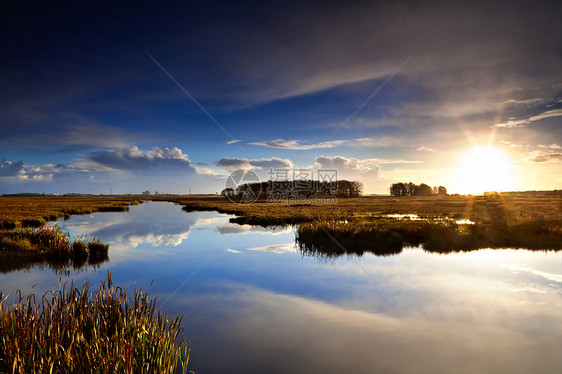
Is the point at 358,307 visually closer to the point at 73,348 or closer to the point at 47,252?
the point at 73,348

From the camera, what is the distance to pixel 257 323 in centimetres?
1177

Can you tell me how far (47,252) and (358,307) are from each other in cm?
2057

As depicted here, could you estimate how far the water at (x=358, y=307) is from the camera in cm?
923

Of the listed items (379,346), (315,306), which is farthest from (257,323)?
(379,346)

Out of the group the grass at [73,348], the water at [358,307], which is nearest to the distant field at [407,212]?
the water at [358,307]

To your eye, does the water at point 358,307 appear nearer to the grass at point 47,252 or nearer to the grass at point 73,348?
the grass at point 47,252

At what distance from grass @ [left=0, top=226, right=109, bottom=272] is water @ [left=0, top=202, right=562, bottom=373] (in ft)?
4.21

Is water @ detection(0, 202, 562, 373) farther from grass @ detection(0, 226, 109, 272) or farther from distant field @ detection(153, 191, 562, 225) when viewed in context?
distant field @ detection(153, 191, 562, 225)

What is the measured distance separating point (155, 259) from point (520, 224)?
34591 mm

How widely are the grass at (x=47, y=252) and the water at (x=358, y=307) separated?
1283 millimetres

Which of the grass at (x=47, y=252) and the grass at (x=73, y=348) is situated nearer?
the grass at (x=73, y=348)

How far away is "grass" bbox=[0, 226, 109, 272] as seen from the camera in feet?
63.1

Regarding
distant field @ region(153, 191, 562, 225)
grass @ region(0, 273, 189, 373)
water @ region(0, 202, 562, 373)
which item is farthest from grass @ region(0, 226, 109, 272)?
distant field @ region(153, 191, 562, 225)

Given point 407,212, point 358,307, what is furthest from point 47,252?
point 407,212
